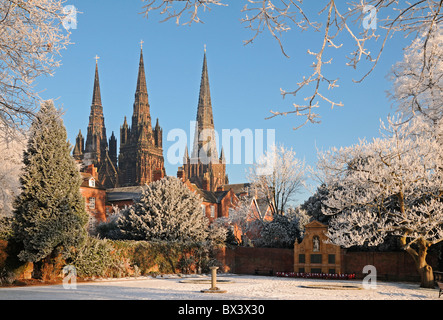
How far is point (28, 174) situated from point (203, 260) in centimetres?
1526

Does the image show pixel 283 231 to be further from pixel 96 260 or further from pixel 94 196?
pixel 94 196

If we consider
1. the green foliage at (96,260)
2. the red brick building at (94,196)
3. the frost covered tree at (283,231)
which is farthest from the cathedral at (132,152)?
the green foliage at (96,260)

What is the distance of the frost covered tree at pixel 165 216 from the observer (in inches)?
1258

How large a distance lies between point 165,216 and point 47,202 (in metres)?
11.5

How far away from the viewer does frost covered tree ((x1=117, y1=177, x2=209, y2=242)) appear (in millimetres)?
31953

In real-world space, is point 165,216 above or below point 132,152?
below

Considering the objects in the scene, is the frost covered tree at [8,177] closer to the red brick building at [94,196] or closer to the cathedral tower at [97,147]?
the red brick building at [94,196]

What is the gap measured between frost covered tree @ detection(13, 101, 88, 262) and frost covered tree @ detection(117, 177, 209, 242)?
966cm

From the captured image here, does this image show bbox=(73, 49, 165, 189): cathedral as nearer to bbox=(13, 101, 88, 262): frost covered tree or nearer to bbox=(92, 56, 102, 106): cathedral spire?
bbox=(92, 56, 102, 106): cathedral spire

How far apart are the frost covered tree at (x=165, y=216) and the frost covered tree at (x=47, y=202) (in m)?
9.66

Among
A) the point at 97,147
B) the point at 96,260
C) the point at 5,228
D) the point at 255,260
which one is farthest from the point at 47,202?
the point at 97,147

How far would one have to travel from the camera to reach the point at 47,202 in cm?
2145

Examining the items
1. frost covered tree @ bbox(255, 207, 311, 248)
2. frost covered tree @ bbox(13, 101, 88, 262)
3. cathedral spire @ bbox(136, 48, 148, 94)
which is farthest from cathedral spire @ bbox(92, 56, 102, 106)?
frost covered tree @ bbox(13, 101, 88, 262)

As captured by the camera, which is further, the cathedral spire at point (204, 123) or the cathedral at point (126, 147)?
the cathedral spire at point (204, 123)
